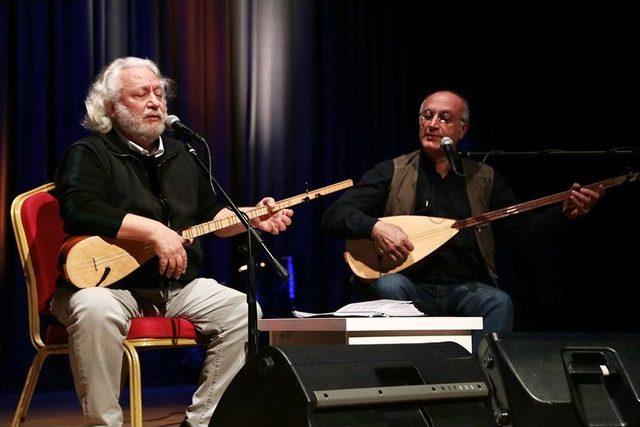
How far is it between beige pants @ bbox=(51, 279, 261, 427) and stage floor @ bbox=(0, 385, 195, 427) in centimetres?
52

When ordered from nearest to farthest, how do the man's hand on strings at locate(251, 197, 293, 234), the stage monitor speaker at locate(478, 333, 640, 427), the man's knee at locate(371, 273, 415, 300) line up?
the stage monitor speaker at locate(478, 333, 640, 427) → the man's hand on strings at locate(251, 197, 293, 234) → the man's knee at locate(371, 273, 415, 300)

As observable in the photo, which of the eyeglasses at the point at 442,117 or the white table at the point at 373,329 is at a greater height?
the eyeglasses at the point at 442,117

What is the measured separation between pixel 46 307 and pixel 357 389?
1.42 meters

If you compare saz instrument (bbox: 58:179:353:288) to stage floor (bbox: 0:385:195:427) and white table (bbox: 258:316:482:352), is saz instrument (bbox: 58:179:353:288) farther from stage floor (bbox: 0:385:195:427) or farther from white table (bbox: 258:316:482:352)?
stage floor (bbox: 0:385:195:427)

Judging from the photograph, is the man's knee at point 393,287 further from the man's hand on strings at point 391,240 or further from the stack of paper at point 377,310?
the stack of paper at point 377,310

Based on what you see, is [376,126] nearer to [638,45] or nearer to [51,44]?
[638,45]

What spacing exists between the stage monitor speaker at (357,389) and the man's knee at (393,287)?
4.22 ft

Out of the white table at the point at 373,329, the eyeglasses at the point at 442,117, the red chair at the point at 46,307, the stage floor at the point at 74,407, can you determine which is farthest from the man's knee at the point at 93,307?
the eyeglasses at the point at 442,117

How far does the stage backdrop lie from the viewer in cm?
438

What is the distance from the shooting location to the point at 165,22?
473 cm

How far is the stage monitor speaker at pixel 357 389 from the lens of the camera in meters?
1.62

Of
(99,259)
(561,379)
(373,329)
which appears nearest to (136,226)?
(99,259)

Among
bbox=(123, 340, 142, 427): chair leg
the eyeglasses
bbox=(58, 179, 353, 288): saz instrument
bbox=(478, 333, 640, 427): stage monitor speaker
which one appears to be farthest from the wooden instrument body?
bbox=(478, 333, 640, 427): stage monitor speaker

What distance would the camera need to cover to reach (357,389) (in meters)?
1.68
